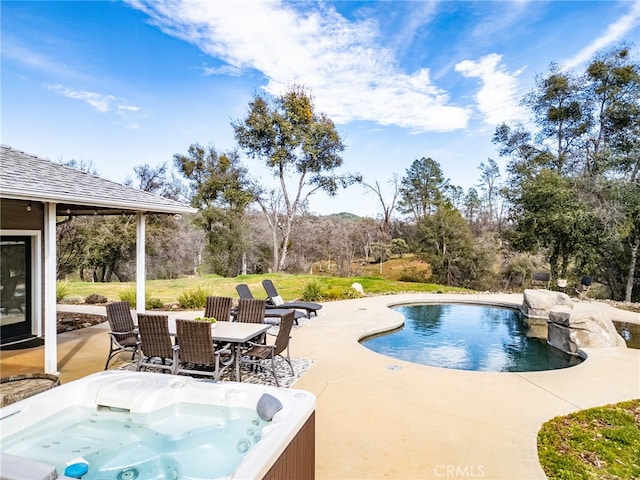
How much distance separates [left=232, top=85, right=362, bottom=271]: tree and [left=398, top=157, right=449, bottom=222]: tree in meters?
5.67

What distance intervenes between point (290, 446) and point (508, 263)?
64.6 feet

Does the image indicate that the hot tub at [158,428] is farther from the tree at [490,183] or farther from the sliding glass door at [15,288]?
the tree at [490,183]

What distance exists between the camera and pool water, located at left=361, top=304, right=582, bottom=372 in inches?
277

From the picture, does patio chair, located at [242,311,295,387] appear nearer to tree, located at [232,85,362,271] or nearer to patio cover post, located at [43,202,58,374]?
patio cover post, located at [43,202,58,374]

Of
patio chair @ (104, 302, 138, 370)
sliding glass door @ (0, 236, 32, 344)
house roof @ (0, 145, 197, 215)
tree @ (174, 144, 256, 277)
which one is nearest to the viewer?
house roof @ (0, 145, 197, 215)

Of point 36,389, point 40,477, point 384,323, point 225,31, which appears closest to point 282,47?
point 225,31

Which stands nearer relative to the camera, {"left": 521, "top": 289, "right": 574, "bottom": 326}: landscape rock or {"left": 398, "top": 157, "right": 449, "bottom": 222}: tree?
{"left": 521, "top": 289, "right": 574, "bottom": 326}: landscape rock

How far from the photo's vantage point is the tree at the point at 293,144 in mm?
18672

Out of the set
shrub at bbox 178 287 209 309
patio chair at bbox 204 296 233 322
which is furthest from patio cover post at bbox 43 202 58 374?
shrub at bbox 178 287 209 309

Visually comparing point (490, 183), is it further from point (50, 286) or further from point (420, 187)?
point (50, 286)

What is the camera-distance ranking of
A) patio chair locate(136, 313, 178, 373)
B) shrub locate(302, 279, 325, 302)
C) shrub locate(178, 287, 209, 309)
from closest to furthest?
1. patio chair locate(136, 313, 178, 373)
2. shrub locate(178, 287, 209, 309)
3. shrub locate(302, 279, 325, 302)

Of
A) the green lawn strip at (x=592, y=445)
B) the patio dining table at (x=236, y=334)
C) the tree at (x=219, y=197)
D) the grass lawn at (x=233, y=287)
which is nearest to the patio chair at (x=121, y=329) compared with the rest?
the patio dining table at (x=236, y=334)

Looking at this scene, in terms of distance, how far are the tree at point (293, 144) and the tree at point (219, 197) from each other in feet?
4.42

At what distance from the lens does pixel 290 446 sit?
2625 millimetres
